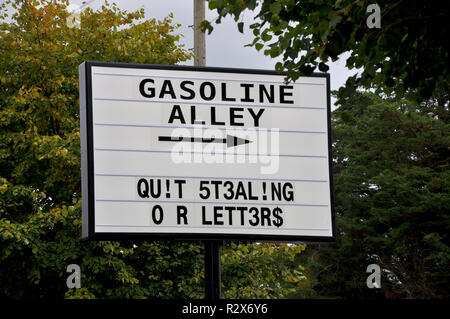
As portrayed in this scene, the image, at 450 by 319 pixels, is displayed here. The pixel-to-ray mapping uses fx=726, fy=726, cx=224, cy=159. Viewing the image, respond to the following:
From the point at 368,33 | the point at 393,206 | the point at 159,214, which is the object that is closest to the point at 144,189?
the point at 159,214

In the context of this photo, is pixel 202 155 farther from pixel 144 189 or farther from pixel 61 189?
pixel 61 189

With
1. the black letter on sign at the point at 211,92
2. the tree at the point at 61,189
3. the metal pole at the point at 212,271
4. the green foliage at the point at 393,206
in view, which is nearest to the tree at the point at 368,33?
the black letter on sign at the point at 211,92

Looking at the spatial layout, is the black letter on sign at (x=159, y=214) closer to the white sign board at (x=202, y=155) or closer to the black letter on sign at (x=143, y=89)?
the white sign board at (x=202, y=155)

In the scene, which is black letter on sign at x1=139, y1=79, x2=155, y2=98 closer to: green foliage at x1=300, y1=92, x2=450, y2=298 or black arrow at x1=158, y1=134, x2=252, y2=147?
black arrow at x1=158, y1=134, x2=252, y2=147

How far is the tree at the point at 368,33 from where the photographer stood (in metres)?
6.79

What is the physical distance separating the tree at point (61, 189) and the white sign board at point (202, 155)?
25.7 feet

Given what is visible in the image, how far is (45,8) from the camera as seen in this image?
2092 centimetres

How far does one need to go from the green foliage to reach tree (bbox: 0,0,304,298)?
22915 mm

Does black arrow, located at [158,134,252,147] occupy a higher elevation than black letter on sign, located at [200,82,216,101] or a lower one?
lower

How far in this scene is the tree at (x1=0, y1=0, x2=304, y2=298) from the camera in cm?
1711

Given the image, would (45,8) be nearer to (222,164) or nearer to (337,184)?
(222,164)

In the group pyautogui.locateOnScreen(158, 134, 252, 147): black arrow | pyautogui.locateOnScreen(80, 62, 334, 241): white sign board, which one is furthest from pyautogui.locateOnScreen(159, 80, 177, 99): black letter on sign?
pyautogui.locateOnScreen(158, 134, 252, 147): black arrow

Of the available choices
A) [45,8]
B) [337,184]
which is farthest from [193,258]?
[337,184]
